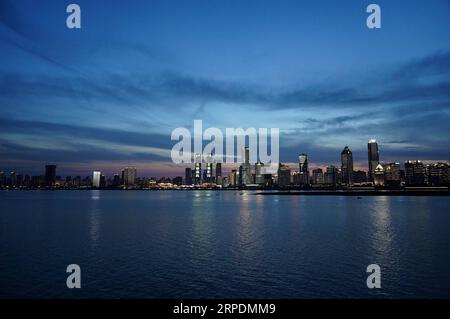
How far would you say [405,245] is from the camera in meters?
39.1

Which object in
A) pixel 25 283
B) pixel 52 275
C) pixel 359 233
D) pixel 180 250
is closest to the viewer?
pixel 25 283

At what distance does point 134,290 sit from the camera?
23188mm

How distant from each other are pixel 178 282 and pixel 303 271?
10012 mm

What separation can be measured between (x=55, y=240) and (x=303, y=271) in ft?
105

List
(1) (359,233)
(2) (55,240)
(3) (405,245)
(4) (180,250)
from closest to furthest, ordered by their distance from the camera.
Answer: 1. (4) (180,250)
2. (3) (405,245)
3. (2) (55,240)
4. (1) (359,233)
